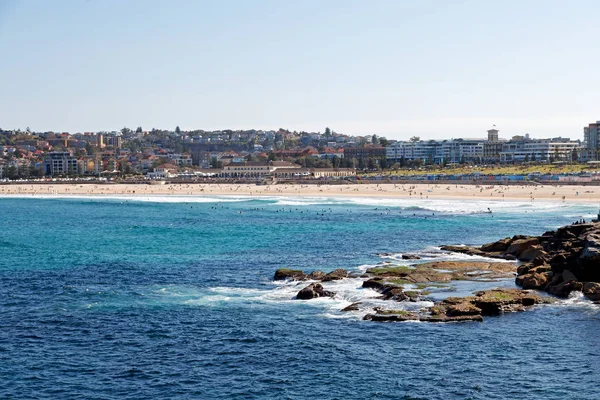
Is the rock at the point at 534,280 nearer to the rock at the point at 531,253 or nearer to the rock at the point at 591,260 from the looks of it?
Answer: the rock at the point at 591,260

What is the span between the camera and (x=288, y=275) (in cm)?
3925

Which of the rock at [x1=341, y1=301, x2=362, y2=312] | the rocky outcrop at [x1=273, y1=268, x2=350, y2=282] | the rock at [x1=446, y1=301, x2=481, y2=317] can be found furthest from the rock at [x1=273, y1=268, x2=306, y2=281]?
Result: the rock at [x1=446, y1=301, x2=481, y2=317]

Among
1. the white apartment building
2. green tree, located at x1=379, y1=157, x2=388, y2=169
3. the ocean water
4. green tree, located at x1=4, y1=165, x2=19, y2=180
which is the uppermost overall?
the white apartment building

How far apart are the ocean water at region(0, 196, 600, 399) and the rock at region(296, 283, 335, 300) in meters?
0.65

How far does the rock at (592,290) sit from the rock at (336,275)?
11.6 m

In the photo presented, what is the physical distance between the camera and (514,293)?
32.7 m

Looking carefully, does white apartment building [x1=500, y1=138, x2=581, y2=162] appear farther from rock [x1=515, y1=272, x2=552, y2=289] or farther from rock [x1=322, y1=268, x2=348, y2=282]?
rock [x1=515, y1=272, x2=552, y2=289]

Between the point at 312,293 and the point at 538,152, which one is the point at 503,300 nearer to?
the point at 312,293

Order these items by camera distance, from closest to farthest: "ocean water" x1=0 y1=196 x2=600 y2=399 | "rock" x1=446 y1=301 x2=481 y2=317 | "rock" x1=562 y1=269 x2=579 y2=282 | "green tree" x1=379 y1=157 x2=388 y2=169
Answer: "ocean water" x1=0 y1=196 x2=600 y2=399, "rock" x1=446 y1=301 x2=481 y2=317, "rock" x1=562 y1=269 x2=579 y2=282, "green tree" x1=379 y1=157 x2=388 y2=169

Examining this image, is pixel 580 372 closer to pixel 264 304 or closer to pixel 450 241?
pixel 264 304

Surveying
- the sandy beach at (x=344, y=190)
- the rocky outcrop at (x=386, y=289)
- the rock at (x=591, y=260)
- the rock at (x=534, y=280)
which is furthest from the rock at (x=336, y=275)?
the sandy beach at (x=344, y=190)

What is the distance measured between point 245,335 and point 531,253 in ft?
73.6

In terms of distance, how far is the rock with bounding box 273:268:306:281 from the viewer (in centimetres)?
3897

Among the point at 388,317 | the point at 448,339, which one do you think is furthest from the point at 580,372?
the point at 388,317
